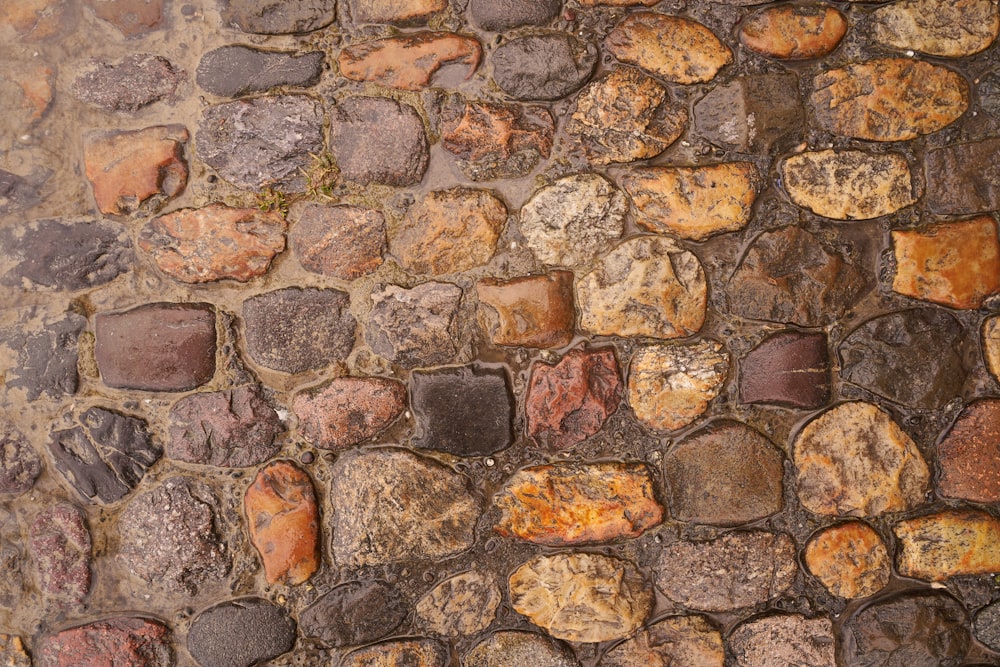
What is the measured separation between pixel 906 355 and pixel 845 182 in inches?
17.2

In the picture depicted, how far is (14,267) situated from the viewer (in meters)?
1.70

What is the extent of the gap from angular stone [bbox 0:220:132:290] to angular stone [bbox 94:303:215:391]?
0.38ft

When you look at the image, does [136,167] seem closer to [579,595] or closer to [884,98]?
[579,595]

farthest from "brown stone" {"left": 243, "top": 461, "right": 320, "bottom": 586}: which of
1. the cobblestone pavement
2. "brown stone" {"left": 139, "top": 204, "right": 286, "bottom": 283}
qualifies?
"brown stone" {"left": 139, "top": 204, "right": 286, "bottom": 283}

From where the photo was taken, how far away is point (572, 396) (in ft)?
5.59

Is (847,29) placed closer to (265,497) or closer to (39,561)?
(265,497)

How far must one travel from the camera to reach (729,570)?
1.74 metres

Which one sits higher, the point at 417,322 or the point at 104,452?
the point at 417,322

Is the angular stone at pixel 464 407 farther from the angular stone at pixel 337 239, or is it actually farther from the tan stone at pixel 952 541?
the tan stone at pixel 952 541

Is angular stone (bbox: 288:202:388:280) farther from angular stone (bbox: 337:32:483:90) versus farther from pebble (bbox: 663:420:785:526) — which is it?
pebble (bbox: 663:420:785:526)

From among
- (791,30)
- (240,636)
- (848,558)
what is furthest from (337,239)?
(848,558)

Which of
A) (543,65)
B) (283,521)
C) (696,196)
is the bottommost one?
(283,521)

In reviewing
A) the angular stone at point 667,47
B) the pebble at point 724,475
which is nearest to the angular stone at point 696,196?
the angular stone at point 667,47

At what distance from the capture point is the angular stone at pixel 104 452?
5.59 ft
